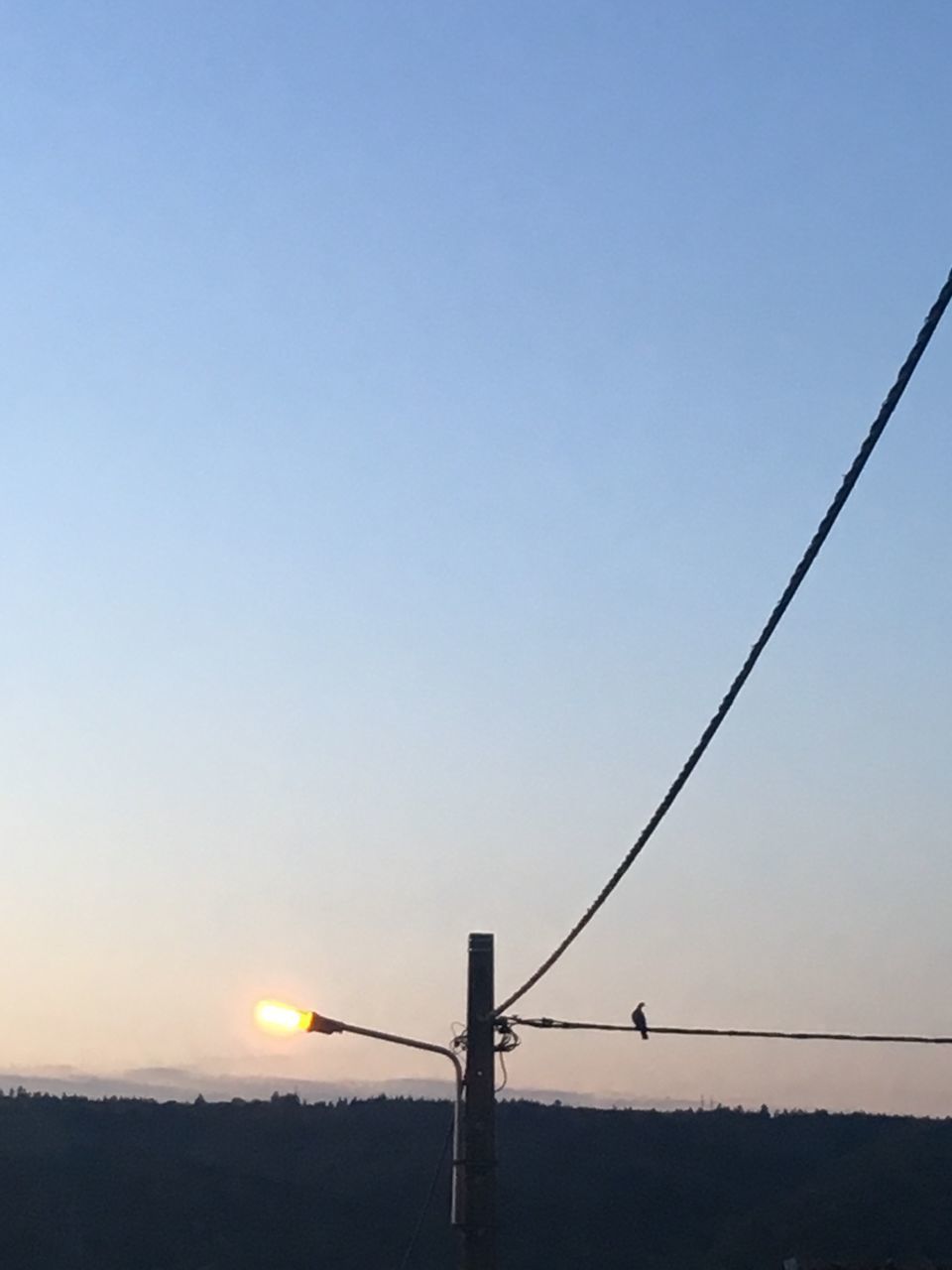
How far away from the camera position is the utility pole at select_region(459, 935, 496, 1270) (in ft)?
39.0

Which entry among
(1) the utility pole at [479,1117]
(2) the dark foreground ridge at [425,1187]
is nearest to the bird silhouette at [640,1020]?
(1) the utility pole at [479,1117]

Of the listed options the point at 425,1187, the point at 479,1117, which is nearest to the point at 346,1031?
the point at 479,1117

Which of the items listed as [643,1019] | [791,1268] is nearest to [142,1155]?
[791,1268]

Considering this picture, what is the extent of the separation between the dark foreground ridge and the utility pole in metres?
48.8

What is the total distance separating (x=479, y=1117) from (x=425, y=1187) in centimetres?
5978

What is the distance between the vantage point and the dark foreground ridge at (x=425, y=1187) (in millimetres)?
63531

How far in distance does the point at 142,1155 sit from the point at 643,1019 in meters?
63.5

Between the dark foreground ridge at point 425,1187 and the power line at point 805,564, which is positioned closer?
the power line at point 805,564

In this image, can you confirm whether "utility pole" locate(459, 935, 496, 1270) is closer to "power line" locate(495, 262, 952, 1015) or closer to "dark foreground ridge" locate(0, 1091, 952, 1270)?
"power line" locate(495, 262, 952, 1015)

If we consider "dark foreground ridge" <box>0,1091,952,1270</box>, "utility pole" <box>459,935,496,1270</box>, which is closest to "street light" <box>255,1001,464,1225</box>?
"utility pole" <box>459,935,496,1270</box>

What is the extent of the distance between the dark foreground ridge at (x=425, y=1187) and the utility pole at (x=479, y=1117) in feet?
160

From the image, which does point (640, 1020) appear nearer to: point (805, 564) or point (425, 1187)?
point (805, 564)

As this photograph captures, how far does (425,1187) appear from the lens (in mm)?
69188

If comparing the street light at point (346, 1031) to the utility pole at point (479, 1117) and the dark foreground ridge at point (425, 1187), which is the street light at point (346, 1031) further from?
the dark foreground ridge at point (425, 1187)
